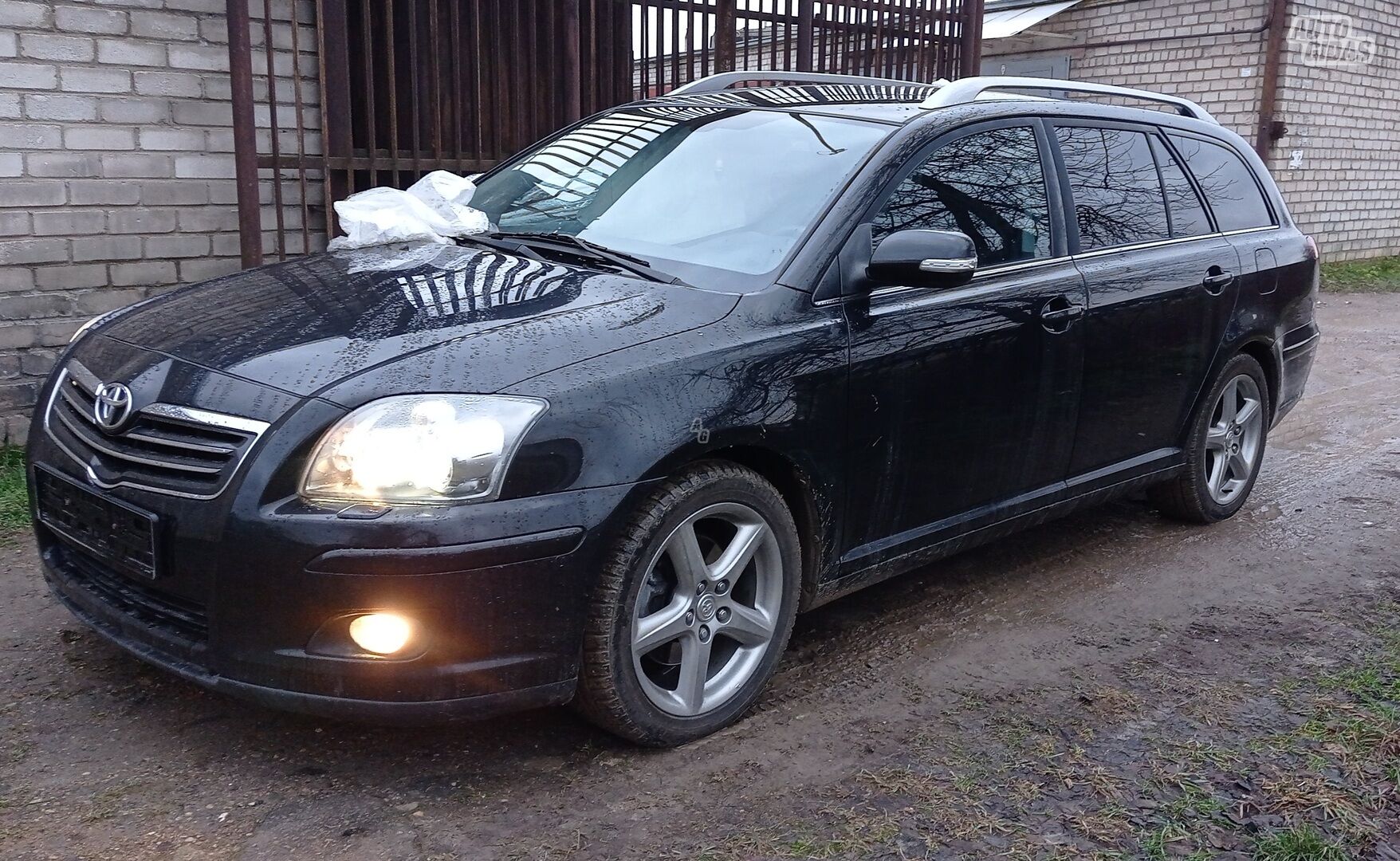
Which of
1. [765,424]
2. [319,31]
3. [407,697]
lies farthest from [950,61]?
[407,697]

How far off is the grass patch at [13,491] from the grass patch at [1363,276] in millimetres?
14303

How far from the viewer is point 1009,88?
175 inches

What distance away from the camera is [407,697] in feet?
8.94

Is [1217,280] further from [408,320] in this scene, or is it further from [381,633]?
[381,633]

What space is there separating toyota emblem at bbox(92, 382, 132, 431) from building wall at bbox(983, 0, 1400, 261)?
49.8ft

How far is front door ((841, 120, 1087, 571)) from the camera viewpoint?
3547 millimetres

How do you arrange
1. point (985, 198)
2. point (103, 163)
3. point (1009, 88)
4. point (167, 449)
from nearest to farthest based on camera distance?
point (167, 449)
point (985, 198)
point (1009, 88)
point (103, 163)

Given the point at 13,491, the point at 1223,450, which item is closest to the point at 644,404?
the point at 1223,450

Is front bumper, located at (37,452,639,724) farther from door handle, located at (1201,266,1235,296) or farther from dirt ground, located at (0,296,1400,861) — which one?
door handle, located at (1201,266,1235,296)

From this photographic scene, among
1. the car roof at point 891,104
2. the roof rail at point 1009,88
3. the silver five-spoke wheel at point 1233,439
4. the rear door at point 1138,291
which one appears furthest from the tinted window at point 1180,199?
the silver five-spoke wheel at point 1233,439

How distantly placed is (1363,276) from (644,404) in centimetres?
1602

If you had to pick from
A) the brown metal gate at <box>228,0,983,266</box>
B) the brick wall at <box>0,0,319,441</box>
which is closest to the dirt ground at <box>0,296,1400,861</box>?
the brick wall at <box>0,0,319,441</box>

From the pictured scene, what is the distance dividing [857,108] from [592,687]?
226 cm

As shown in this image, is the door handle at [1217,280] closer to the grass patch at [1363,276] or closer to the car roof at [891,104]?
the car roof at [891,104]
